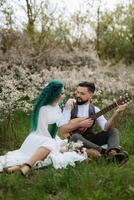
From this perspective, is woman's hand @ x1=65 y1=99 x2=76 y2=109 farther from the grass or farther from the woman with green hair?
the grass

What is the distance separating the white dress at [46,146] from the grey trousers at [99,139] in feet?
1.05

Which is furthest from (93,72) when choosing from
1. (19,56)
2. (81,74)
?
(19,56)

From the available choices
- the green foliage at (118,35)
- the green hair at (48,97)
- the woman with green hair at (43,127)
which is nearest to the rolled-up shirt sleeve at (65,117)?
the woman with green hair at (43,127)

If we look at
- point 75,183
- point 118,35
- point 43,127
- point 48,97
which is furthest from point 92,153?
point 118,35

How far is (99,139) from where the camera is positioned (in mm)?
8359

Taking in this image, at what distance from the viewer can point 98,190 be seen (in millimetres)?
6172

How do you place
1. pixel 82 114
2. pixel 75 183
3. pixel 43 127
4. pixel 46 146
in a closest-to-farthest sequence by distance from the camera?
pixel 75 183 < pixel 46 146 < pixel 43 127 < pixel 82 114

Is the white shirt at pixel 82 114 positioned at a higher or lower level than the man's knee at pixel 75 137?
higher

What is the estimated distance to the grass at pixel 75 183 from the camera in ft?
20.3

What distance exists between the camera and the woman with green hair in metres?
7.62

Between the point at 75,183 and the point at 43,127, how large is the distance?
160cm

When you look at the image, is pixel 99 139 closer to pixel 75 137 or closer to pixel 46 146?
pixel 75 137

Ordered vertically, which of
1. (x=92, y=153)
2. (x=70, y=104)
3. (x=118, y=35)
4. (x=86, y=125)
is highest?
(x=70, y=104)

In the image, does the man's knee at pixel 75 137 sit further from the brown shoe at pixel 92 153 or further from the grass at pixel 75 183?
the grass at pixel 75 183
